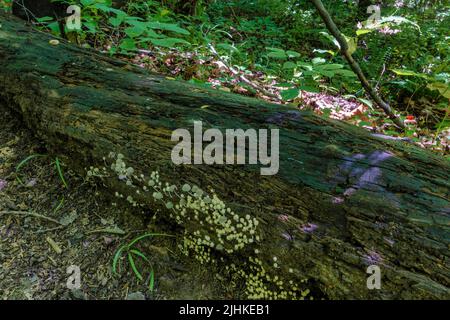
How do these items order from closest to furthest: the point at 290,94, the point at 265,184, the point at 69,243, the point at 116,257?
the point at 265,184, the point at 116,257, the point at 69,243, the point at 290,94

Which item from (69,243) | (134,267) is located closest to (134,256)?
(134,267)

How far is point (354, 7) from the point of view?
8.68m

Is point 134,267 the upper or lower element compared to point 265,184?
lower

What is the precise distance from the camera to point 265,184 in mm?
1679

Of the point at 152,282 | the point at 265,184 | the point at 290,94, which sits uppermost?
the point at 290,94

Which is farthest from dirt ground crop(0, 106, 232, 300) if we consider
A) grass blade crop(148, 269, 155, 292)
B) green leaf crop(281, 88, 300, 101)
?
green leaf crop(281, 88, 300, 101)

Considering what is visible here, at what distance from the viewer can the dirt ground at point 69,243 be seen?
5.59 feet

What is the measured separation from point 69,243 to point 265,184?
124 centimetres

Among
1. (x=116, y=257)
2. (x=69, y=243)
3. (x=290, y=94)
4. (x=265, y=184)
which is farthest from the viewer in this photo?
(x=290, y=94)

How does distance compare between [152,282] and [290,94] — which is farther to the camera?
[290,94]

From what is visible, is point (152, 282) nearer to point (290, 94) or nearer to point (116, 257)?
point (116, 257)

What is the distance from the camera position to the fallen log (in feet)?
4.66

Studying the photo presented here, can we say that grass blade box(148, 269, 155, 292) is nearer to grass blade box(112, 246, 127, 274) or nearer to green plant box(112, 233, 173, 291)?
green plant box(112, 233, 173, 291)

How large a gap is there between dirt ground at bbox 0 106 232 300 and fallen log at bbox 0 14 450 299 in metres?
0.12
